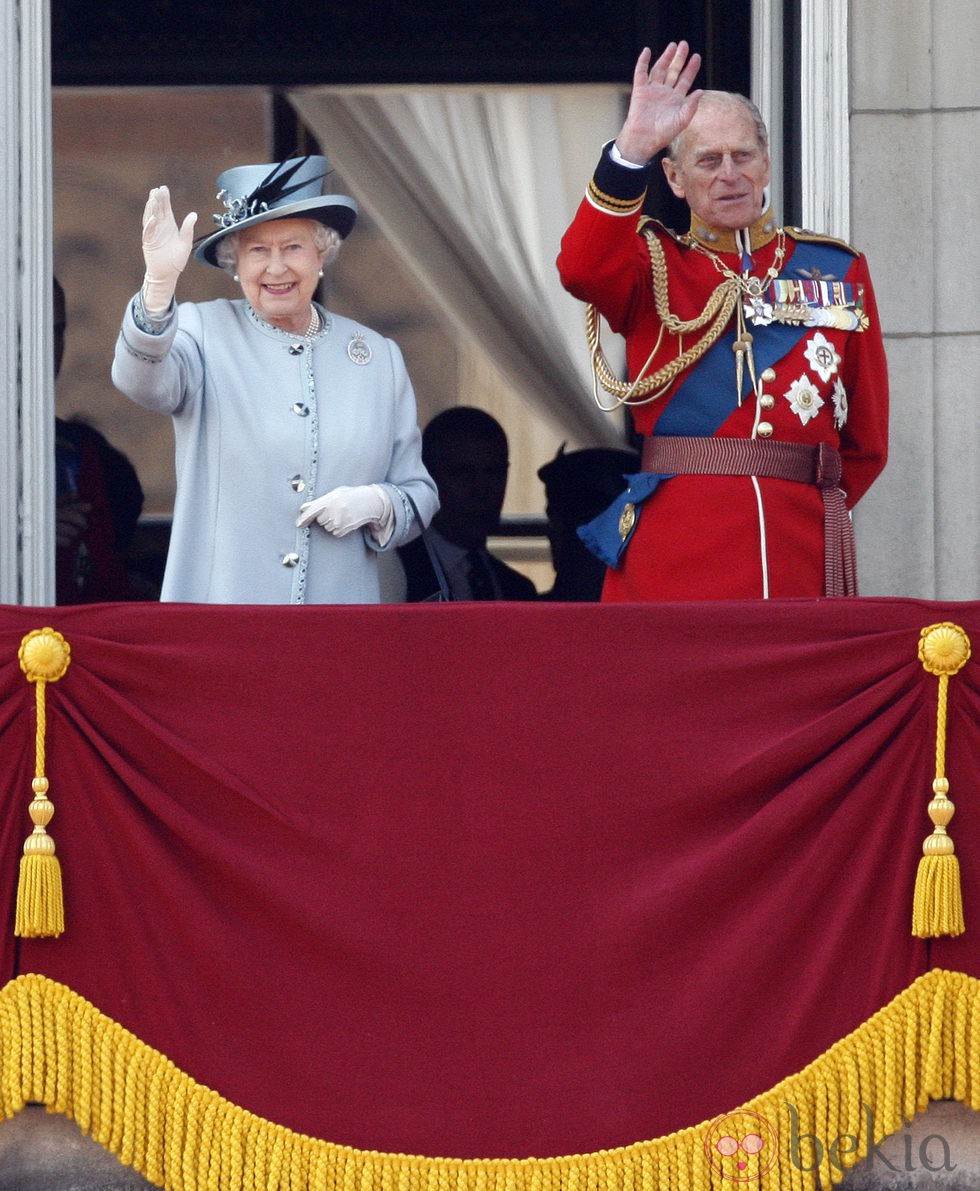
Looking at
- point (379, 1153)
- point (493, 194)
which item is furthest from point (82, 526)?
point (379, 1153)

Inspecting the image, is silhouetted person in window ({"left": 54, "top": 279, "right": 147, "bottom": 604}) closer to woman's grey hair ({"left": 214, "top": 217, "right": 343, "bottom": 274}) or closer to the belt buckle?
woman's grey hair ({"left": 214, "top": 217, "right": 343, "bottom": 274})

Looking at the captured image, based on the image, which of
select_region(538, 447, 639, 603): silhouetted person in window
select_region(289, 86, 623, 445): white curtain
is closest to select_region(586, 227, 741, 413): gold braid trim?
select_region(538, 447, 639, 603): silhouetted person in window

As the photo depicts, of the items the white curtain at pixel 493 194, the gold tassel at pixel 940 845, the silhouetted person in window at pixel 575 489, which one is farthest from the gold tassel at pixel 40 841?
the white curtain at pixel 493 194

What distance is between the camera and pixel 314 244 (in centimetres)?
426

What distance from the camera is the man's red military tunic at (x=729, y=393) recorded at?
416 cm

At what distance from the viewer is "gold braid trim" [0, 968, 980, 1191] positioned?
3461 millimetres

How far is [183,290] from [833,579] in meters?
3.32

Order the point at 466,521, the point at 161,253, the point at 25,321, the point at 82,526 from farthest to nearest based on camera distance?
the point at 466,521
the point at 82,526
the point at 25,321
the point at 161,253

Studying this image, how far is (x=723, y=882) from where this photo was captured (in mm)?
3609

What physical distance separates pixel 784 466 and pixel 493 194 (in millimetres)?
3075

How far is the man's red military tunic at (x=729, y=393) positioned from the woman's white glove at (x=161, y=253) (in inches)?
27.0

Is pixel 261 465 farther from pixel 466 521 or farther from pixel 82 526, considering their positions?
pixel 466 521

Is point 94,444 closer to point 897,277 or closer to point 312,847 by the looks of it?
point 897,277

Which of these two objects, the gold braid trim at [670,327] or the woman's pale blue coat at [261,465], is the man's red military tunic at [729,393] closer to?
the gold braid trim at [670,327]
